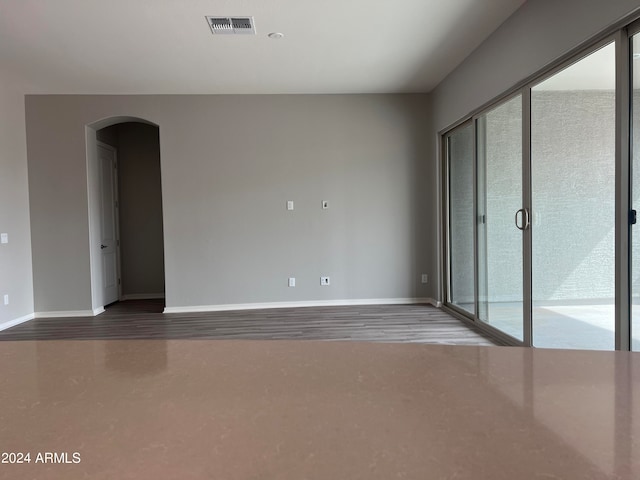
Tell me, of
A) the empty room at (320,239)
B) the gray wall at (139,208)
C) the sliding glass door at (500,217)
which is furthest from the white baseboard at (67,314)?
the sliding glass door at (500,217)

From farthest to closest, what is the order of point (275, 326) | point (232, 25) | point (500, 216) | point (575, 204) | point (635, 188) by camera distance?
point (275, 326) → point (500, 216) → point (232, 25) → point (575, 204) → point (635, 188)

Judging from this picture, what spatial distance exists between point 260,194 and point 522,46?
3.44m

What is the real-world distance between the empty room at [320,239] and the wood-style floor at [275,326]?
0.05 meters

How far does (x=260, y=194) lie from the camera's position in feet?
17.6

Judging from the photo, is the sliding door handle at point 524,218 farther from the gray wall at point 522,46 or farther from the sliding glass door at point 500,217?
the gray wall at point 522,46

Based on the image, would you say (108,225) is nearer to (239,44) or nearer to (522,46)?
(239,44)

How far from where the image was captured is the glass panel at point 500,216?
3492 mm

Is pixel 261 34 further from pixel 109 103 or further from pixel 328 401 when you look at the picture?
pixel 328 401

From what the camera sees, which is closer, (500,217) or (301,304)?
(500,217)

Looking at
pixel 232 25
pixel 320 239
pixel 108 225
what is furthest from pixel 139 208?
pixel 232 25

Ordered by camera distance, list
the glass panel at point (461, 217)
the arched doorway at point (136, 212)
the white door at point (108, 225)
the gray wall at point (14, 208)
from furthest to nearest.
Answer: the arched doorway at point (136, 212)
the white door at point (108, 225)
the gray wall at point (14, 208)
the glass panel at point (461, 217)

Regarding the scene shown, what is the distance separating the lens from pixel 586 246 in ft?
8.79

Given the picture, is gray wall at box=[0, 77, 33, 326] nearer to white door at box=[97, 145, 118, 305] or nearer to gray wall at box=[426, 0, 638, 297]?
white door at box=[97, 145, 118, 305]

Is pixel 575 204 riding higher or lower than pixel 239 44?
lower
